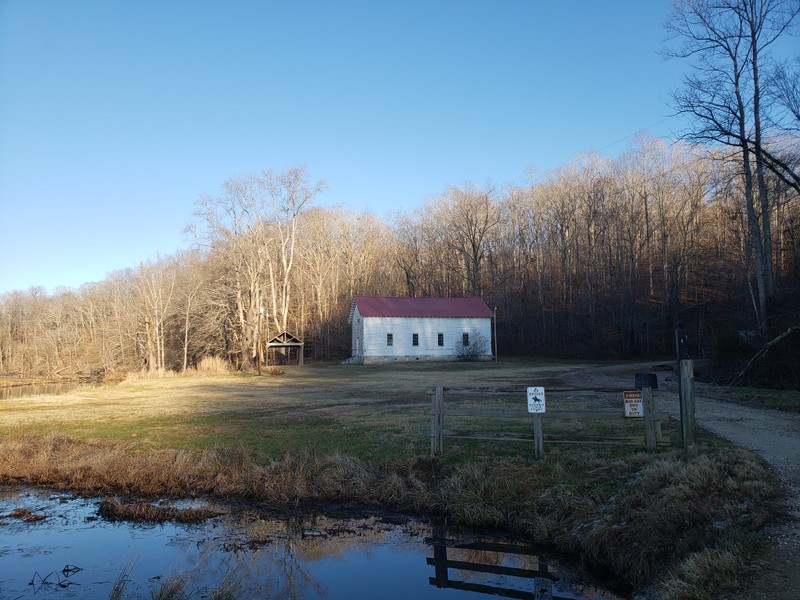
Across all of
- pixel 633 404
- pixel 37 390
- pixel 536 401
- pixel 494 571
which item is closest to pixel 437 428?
pixel 536 401

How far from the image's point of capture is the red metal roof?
1993 inches

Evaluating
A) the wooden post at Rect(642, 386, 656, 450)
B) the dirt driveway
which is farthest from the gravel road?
the wooden post at Rect(642, 386, 656, 450)

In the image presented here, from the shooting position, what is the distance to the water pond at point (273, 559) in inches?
281

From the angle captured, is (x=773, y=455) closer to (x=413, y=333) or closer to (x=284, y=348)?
(x=413, y=333)

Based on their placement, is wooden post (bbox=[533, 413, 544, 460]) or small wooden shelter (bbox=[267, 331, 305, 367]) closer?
wooden post (bbox=[533, 413, 544, 460])

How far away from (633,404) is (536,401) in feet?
5.63

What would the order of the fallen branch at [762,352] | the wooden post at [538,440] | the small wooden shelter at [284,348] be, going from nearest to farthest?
the wooden post at [538,440]
the fallen branch at [762,352]
the small wooden shelter at [284,348]

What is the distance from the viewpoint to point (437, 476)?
34.7ft

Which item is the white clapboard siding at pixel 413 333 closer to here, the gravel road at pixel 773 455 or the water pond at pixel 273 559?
the gravel road at pixel 773 455

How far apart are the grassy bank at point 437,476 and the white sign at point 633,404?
2.32 ft

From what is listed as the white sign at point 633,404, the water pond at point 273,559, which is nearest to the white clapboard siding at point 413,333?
the white sign at point 633,404

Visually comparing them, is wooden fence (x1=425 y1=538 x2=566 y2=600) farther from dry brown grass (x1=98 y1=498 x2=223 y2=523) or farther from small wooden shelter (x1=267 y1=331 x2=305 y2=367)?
small wooden shelter (x1=267 y1=331 x2=305 y2=367)

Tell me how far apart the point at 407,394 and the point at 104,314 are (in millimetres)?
62522

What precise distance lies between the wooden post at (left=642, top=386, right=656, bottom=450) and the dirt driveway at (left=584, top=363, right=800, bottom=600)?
159 centimetres
